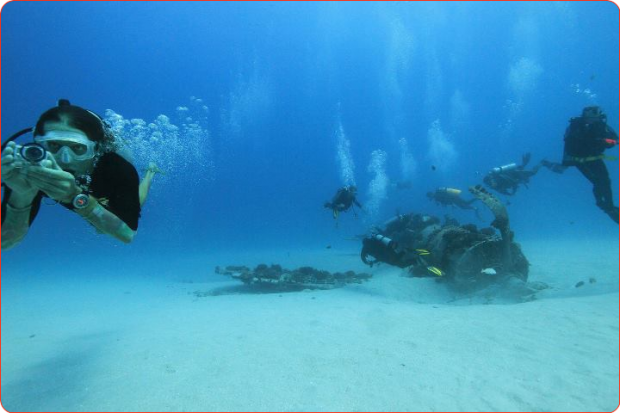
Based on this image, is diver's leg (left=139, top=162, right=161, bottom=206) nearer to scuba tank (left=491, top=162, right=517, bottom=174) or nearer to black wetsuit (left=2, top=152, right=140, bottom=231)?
black wetsuit (left=2, top=152, right=140, bottom=231)

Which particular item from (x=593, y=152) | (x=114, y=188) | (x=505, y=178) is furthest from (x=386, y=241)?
(x=505, y=178)

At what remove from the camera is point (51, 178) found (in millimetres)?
2031

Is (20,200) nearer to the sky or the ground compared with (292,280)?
nearer to the sky

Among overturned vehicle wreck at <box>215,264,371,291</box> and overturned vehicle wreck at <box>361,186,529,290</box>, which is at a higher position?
overturned vehicle wreck at <box>361,186,529,290</box>

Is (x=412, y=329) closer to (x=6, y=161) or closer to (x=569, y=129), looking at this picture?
(x=6, y=161)

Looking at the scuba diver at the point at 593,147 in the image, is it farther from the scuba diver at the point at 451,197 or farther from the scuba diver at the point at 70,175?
the scuba diver at the point at 70,175

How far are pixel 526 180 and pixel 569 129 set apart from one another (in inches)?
266

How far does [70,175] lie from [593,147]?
33.1ft

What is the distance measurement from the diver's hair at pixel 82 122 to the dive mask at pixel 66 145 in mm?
79

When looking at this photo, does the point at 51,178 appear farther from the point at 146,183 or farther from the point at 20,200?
the point at 146,183

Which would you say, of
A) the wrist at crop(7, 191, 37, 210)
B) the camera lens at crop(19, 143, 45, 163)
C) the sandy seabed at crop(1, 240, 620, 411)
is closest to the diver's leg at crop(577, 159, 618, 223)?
the sandy seabed at crop(1, 240, 620, 411)

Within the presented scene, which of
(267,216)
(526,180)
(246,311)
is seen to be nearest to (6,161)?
(246,311)

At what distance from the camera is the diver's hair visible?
Result: 8.53 ft

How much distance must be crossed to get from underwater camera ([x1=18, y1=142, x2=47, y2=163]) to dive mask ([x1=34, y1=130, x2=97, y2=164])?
0.58 meters
